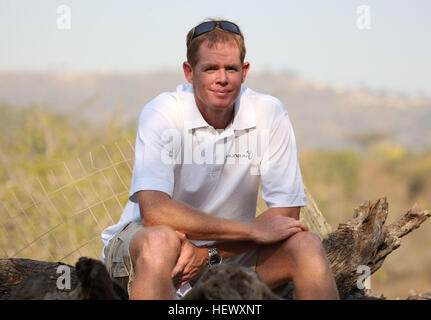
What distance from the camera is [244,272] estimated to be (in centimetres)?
217

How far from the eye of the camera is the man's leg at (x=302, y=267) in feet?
8.30

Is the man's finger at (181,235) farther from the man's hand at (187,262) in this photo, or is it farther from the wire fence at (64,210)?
the wire fence at (64,210)

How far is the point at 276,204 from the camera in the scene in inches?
118

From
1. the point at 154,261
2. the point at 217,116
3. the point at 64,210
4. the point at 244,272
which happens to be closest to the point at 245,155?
the point at 217,116

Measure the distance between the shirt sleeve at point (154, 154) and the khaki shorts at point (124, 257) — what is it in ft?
0.58

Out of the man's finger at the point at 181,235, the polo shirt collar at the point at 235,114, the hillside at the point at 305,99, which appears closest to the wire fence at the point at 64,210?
the polo shirt collar at the point at 235,114

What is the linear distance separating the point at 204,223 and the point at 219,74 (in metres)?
0.73

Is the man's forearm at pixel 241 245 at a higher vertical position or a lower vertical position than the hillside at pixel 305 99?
higher

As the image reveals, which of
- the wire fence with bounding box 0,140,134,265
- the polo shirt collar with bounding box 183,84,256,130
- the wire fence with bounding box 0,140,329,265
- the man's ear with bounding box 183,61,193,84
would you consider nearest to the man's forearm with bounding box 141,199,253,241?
the polo shirt collar with bounding box 183,84,256,130

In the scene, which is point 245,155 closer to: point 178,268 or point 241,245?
point 241,245

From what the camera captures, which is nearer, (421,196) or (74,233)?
(74,233)
